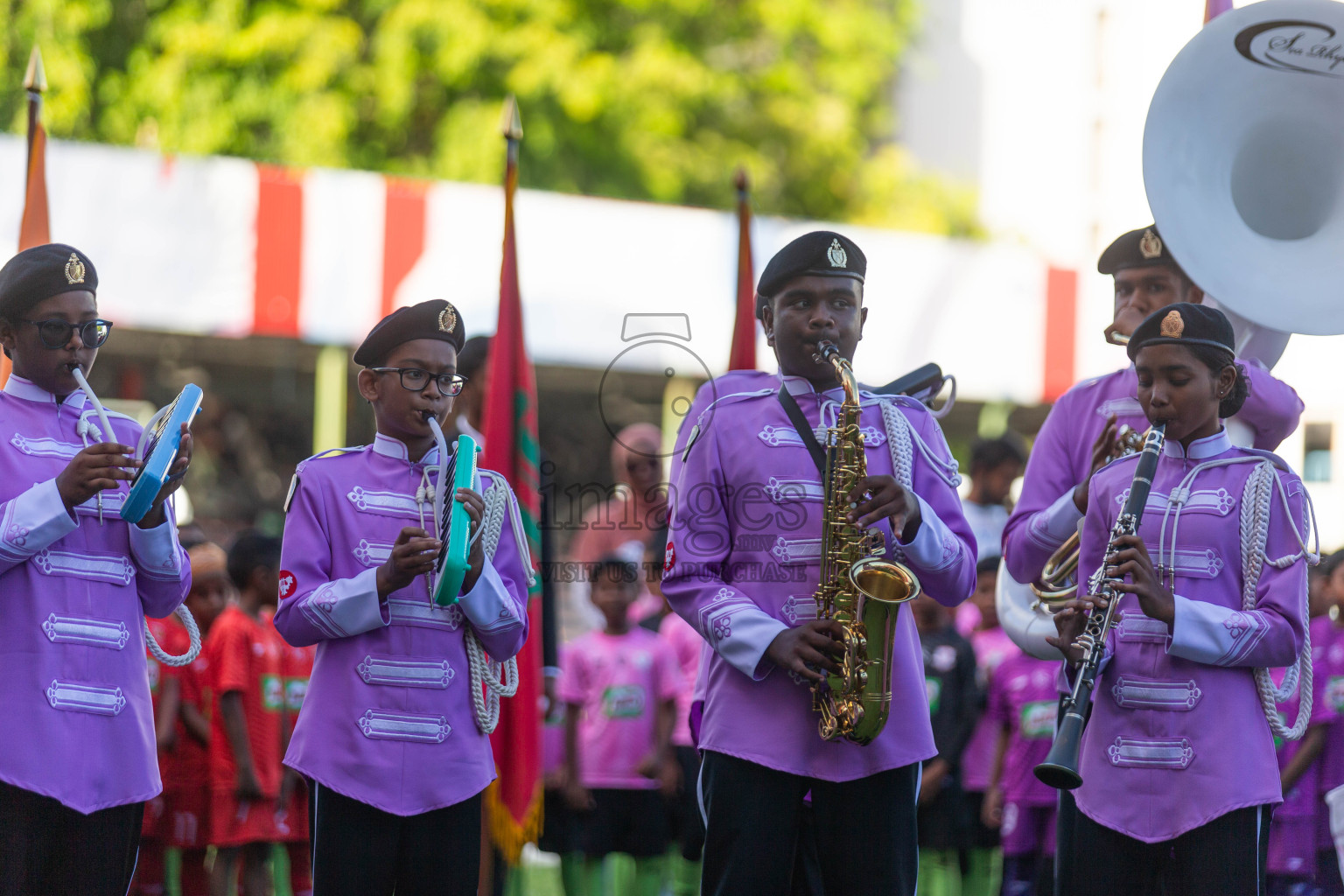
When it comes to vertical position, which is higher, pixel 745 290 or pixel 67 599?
pixel 745 290

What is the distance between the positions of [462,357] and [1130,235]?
8.64 feet

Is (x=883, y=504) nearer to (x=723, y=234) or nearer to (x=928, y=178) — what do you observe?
(x=723, y=234)

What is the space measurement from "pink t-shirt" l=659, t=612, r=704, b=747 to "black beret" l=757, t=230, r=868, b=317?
3.91 m

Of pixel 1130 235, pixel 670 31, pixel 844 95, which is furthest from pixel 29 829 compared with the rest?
pixel 844 95

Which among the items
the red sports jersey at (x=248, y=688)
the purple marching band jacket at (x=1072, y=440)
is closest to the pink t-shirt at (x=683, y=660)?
the red sports jersey at (x=248, y=688)

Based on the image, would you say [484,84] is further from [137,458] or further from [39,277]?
[137,458]

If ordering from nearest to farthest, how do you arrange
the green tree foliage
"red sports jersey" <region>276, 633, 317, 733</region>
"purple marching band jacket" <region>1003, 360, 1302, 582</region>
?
1. "purple marching band jacket" <region>1003, 360, 1302, 582</region>
2. "red sports jersey" <region>276, 633, 317, 733</region>
3. the green tree foliage

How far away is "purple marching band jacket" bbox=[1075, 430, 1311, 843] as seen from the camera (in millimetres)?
3748

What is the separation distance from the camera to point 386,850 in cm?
388

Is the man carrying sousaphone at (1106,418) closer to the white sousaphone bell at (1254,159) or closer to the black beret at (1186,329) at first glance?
the white sousaphone bell at (1254,159)

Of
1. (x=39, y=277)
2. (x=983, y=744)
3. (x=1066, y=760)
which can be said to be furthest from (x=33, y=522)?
(x=983, y=744)

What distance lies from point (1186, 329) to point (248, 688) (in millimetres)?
4240

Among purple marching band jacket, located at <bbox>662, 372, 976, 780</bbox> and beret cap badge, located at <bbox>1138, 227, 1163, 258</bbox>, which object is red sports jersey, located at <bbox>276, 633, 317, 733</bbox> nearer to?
purple marching band jacket, located at <bbox>662, 372, 976, 780</bbox>

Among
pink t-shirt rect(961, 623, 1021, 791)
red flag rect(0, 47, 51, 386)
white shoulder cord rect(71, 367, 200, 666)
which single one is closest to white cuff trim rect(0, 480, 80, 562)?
white shoulder cord rect(71, 367, 200, 666)
